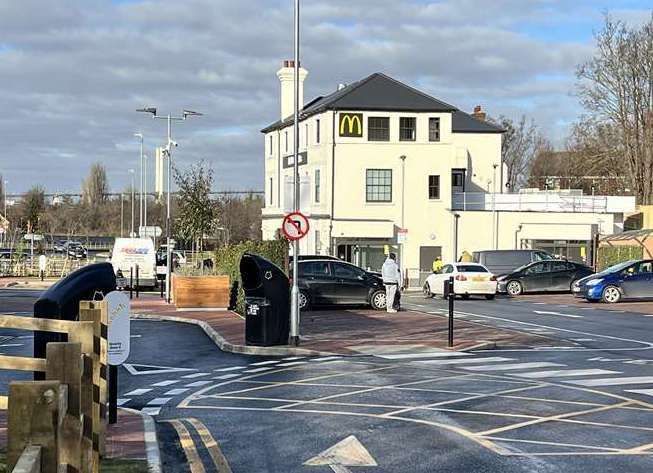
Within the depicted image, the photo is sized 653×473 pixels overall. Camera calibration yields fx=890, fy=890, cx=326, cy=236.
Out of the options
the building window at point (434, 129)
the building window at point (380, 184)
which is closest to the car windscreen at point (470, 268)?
the building window at point (380, 184)

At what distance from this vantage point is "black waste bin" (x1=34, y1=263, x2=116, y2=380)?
812 centimetres

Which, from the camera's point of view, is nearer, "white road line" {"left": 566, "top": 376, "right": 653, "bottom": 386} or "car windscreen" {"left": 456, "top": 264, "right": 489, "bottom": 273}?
"white road line" {"left": 566, "top": 376, "right": 653, "bottom": 386}

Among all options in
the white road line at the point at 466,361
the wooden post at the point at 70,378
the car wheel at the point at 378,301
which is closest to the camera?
the wooden post at the point at 70,378

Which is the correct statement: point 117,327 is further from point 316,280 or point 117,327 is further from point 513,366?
point 316,280

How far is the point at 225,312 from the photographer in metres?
26.4

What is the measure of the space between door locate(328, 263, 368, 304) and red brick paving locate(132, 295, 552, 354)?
1193 millimetres

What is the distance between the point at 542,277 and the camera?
38.3m

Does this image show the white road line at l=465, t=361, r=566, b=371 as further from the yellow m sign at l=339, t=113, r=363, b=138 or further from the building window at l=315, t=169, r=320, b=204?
the building window at l=315, t=169, r=320, b=204

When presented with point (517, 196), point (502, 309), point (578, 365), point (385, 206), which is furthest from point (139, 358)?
point (517, 196)

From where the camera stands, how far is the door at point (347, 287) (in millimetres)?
28328

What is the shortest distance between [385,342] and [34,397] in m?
15.4

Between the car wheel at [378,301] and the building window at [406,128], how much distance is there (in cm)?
2666

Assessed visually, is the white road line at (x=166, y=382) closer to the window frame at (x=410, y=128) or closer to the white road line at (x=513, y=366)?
the white road line at (x=513, y=366)

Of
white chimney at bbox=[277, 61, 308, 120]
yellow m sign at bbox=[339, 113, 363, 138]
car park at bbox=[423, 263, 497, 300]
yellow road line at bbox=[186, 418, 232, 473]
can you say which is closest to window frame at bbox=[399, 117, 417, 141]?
yellow m sign at bbox=[339, 113, 363, 138]
